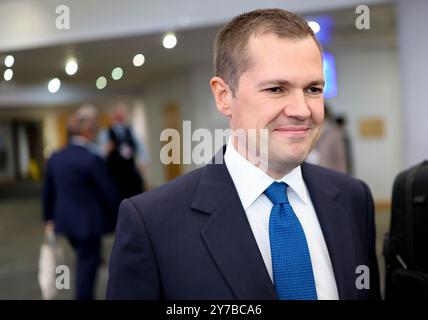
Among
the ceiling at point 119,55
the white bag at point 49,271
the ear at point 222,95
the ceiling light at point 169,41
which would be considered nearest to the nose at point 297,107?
the ear at point 222,95

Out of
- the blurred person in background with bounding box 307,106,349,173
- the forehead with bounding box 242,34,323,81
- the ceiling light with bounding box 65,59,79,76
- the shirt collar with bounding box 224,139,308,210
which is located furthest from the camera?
the blurred person in background with bounding box 307,106,349,173

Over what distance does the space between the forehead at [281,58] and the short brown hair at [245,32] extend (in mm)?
11

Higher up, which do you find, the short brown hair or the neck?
the short brown hair

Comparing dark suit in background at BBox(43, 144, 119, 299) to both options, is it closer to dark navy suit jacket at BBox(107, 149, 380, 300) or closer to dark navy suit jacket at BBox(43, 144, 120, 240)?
dark navy suit jacket at BBox(43, 144, 120, 240)

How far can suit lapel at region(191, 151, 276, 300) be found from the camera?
0.90m

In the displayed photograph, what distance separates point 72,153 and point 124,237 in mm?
1068

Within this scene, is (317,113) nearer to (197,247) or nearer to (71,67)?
(197,247)

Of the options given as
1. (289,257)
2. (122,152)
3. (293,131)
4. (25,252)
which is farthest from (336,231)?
(25,252)

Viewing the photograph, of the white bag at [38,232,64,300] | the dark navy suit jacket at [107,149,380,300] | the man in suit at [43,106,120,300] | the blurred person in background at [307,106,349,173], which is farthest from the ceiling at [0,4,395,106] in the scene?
the blurred person in background at [307,106,349,173]

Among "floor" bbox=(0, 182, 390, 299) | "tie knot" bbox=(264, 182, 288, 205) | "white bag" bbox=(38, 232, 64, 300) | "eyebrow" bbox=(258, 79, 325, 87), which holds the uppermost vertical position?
"eyebrow" bbox=(258, 79, 325, 87)

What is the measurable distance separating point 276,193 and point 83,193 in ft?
3.56

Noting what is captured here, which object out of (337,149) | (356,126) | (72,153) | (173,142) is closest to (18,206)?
(356,126)

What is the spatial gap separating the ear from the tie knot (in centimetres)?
17

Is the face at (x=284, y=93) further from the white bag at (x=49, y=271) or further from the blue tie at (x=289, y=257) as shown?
the white bag at (x=49, y=271)
